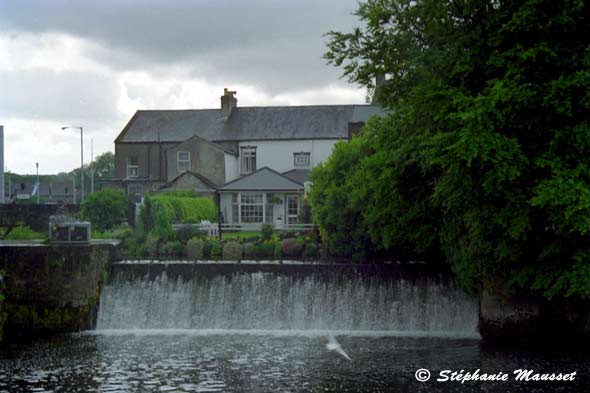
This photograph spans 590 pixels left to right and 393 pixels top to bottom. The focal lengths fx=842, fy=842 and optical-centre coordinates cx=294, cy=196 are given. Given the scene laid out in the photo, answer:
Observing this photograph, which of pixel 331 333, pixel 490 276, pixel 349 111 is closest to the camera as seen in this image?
pixel 490 276

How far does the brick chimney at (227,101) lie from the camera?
71.1m

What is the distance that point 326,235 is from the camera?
37.6 meters

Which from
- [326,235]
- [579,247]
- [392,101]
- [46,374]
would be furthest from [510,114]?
[326,235]

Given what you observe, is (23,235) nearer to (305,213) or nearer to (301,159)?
(305,213)

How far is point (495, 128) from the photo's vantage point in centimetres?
2197

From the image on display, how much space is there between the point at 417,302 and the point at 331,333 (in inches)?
133

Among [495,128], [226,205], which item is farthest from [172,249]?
[495,128]

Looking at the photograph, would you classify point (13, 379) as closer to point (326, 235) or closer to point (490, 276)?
point (490, 276)

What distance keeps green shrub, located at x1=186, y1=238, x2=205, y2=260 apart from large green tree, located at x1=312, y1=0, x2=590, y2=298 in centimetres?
1541

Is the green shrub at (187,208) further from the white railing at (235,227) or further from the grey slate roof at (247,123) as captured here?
the grey slate roof at (247,123)

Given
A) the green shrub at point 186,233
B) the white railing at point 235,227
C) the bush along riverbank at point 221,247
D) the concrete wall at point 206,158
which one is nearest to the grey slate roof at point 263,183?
the white railing at point 235,227

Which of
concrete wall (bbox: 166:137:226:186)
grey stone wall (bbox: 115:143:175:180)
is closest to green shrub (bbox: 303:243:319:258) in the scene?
concrete wall (bbox: 166:137:226:186)

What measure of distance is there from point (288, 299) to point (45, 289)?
27.9 ft

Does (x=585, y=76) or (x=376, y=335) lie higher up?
(x=585, y=76)
